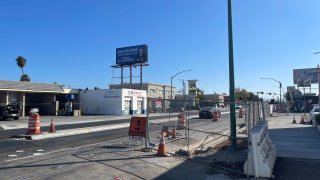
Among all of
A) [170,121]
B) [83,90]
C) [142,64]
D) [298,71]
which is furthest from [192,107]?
[298,71]

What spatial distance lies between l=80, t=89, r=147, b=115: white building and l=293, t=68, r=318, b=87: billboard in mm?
55953

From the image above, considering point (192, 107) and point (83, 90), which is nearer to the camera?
point (192, 107)

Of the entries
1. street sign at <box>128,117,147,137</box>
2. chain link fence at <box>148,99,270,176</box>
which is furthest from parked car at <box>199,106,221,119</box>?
street sign at <box>128,117,147,137</box>

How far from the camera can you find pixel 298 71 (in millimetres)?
103688

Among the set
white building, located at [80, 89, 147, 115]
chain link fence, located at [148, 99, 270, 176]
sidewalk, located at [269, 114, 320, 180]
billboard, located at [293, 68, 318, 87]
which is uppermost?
billboard, located at [293, 68, 318, 87]

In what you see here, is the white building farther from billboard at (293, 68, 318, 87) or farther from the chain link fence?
billboard at (293, 68, 318, 87)

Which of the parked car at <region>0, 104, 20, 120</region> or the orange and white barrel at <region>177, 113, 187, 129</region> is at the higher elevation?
the parked car at <region>0, 104, 20, 120</region>

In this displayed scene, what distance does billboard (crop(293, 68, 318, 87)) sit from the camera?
97312mm

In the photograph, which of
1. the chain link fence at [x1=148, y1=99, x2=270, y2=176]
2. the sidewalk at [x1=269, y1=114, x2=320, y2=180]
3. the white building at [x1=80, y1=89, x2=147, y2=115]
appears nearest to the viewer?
the sidewalk at [x1=269, y1=114, x2=320, y2=180]

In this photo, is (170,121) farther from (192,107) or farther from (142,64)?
(142,64)

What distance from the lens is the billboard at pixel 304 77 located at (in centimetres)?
9731

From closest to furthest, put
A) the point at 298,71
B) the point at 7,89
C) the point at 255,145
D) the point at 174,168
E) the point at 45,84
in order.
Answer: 1. the point at 255,145
2. the point at 174,168
3. the point at 7,89
4. the point at 45,84
5. the point at 298,71

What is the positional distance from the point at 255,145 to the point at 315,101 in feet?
338

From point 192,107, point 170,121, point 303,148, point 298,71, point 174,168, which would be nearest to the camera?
point 174,168
